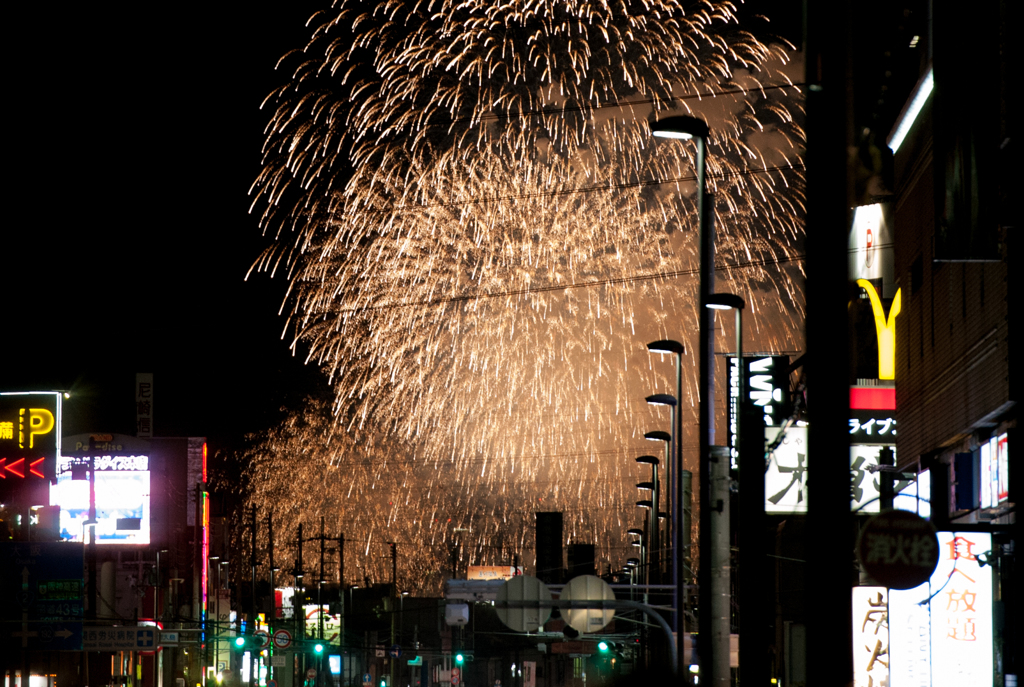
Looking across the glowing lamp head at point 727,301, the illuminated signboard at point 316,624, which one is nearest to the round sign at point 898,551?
the glowing lamp head at point 727,301

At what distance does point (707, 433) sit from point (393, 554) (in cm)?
8601

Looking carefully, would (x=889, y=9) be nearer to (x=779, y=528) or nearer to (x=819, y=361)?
(x=819, y=361)

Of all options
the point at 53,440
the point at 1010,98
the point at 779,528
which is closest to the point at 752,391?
the point at 1010,98

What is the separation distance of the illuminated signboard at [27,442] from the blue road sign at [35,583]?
21.1ft

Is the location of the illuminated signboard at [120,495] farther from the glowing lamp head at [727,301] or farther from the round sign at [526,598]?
the glowing lamp head at [727,301]

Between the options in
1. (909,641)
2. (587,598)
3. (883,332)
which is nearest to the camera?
(909,641)

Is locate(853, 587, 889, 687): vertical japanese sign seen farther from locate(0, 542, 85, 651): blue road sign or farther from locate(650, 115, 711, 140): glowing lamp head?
locate(0, 542, 85, 651): blue road sign

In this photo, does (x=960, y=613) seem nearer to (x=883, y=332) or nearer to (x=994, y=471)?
(x=994, y=471)

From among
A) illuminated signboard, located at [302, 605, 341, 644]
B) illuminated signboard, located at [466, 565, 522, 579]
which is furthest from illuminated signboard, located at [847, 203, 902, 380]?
illuminated signboard, located at [466, 565, 522, 579]

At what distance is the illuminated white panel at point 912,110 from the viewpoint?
24.3m

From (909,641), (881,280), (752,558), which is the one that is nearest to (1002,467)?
(909,641)

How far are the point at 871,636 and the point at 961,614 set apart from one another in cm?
488

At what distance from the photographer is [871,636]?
2458 cm

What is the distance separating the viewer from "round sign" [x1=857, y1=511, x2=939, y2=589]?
40.1 feet
